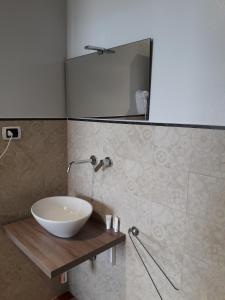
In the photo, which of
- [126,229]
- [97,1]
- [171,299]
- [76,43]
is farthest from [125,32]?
[171,299]

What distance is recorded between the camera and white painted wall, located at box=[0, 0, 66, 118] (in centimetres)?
154

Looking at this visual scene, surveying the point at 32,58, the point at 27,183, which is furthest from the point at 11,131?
the point at 32,58

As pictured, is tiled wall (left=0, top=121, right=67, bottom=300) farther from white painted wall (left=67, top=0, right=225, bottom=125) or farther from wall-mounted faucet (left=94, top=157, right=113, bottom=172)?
white painted wall (left=67, top=0, right=225, bottom=125)

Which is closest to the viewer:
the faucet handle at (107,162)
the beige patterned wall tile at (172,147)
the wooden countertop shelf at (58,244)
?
the beige patterned wall tile at (172,147)

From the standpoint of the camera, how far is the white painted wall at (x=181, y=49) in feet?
3.34

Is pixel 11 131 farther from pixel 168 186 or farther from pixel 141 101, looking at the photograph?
pixel 168 186

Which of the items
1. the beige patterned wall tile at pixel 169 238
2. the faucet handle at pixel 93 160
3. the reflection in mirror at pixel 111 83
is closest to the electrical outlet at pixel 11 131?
the reflection in mirror at pixel 111 83

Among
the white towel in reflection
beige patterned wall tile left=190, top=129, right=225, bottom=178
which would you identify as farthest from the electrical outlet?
beige patterned wall tile left=190, top=129, right=225, bottom=178

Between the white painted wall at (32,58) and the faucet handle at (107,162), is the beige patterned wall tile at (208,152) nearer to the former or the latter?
the faucet handle at (107,162)

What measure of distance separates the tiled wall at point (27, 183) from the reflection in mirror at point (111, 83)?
0.97 feet

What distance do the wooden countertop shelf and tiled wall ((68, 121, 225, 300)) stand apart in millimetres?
132

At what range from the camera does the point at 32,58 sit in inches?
65.2

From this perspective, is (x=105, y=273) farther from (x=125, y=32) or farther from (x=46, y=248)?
(x=125, y=32)

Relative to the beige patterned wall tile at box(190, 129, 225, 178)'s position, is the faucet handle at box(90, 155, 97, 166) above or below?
below
